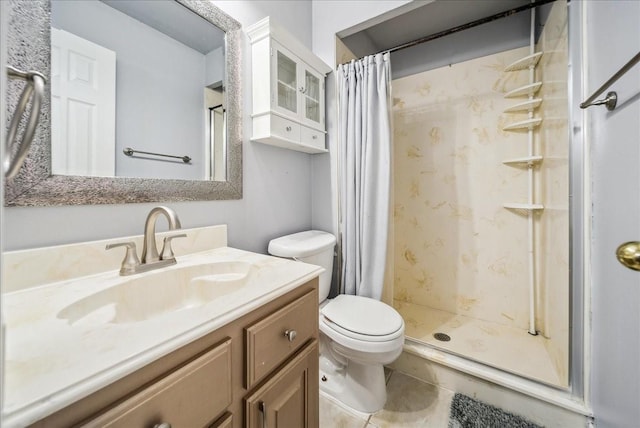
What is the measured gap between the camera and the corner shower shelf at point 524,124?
1.48 m

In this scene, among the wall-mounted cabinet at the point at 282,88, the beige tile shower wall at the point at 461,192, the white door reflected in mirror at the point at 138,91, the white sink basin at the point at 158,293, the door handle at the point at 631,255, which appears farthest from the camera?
the beige tile shower wall at the point at 461,192

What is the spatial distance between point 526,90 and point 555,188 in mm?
653

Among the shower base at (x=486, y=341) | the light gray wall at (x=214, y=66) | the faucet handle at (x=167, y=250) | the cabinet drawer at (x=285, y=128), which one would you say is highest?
the light gray wall at (x=214, y=66)

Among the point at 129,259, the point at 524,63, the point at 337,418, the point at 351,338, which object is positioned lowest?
the point at 337,418

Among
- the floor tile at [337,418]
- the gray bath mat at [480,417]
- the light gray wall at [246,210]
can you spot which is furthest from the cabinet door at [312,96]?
the gray bath mat at [480,417]

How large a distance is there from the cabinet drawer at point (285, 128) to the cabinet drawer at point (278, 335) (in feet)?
2.60

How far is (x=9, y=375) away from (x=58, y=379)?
0.06 m

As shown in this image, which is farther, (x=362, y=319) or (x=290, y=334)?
(x=362, y=319)

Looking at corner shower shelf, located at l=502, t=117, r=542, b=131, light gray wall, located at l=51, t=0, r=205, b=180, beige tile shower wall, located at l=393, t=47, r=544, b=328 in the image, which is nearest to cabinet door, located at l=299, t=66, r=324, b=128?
light gray wall, located at l=51, t=0, r=205, b=180

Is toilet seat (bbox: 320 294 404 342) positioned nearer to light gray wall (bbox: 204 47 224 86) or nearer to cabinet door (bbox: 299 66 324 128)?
cabinet door (bbox: 299 66 324 128)

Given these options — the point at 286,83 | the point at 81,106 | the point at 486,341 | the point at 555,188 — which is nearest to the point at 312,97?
the point at 286,83

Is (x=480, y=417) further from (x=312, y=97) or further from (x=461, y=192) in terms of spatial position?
(x=312, y=97)

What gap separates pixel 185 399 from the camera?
1.47 feet

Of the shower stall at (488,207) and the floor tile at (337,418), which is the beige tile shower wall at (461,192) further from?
the floor tile at (337,418)
